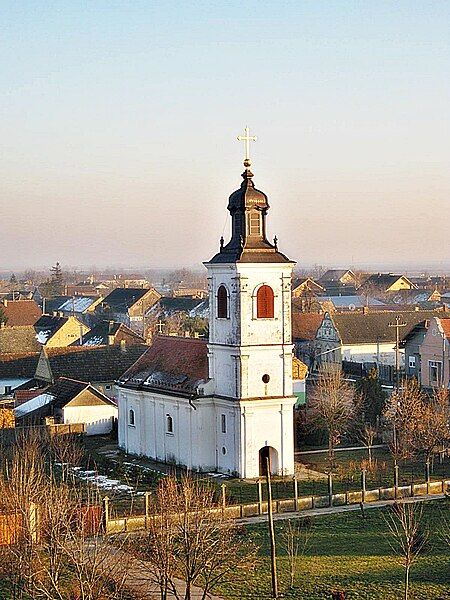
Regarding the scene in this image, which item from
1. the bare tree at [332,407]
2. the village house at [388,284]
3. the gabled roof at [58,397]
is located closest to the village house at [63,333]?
the gabled roof at [58,397]

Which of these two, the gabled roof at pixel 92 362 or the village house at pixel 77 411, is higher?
the gabled roof at pixel 92 362

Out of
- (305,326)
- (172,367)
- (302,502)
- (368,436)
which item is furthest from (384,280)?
(302,502)

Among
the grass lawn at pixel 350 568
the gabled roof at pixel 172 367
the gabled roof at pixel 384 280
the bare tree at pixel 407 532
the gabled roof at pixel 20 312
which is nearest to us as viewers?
the grass lawn at pixel 350 568

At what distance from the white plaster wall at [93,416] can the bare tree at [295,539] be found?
694 inches

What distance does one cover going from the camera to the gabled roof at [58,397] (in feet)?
154

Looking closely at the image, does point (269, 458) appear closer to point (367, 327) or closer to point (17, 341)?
point (367, 327)

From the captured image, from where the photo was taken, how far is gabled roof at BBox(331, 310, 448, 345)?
63781mm

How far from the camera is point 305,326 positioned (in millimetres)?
69125

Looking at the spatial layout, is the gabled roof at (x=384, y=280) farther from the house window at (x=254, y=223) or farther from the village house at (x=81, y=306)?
the house window at (x=254, y=223)

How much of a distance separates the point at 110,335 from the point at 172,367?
1101 inches

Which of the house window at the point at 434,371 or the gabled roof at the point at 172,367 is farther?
the house window at the point at 434,371

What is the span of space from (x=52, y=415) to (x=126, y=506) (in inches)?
606

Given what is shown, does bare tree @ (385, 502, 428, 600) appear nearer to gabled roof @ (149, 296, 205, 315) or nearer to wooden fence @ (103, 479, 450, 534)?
wooden fence @ (103, 479, 450, 534)

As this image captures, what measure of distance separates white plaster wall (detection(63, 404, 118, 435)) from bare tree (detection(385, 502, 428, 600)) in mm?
17927
